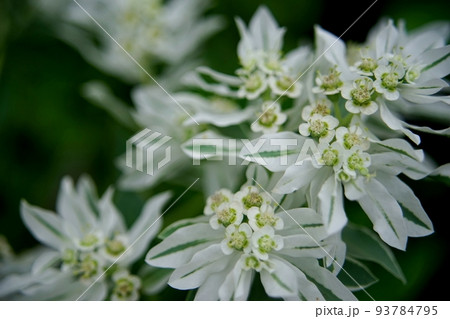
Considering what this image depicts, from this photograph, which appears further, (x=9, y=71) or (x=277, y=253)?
(x=9, y=71)

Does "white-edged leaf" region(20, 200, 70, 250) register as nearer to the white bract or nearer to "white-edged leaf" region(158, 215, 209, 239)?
"white-edged leaf" region(158, 215, 209, 239)

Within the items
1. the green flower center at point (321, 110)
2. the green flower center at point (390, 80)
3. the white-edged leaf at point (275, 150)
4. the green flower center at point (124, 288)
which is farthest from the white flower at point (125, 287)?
the green flower center at point (390, 80)

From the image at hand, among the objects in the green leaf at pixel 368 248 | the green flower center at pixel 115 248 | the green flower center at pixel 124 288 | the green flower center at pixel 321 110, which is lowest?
the green flower center at pixel 124 288

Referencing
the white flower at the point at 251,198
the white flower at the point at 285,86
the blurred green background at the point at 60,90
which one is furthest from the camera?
the blurred green background at the point at 60,90

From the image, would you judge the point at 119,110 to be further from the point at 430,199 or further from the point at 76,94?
the point at 430,199

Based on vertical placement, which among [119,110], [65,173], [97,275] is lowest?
[97,275]

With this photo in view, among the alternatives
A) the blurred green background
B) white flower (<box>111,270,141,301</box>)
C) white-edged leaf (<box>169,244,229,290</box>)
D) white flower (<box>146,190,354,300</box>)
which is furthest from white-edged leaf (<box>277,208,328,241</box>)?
the blurred green background

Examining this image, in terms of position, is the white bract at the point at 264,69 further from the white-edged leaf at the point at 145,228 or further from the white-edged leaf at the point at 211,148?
the white-edged leaf at the point at 145,228

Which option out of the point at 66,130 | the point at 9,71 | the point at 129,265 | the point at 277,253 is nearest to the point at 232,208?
the point at 277,253
